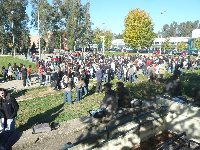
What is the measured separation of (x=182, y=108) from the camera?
1022 centimetres

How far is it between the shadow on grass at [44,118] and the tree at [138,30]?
5371 cm

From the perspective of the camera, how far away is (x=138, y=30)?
6831 centimetres

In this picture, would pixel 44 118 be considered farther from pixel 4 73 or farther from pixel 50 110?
pixel 4 73

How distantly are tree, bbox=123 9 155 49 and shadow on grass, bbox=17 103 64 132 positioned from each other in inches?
2115

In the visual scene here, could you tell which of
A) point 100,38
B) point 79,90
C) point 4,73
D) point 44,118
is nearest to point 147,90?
point 79,90

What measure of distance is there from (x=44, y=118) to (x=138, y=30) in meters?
56.7

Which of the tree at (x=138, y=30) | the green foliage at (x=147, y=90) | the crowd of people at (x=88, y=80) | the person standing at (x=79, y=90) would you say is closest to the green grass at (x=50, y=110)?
the person standing at (x=79, y=90)

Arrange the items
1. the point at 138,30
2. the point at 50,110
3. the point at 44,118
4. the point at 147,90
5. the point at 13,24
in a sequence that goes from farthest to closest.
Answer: the point at 138,30
the point at 13,24
the point at 147,90
the point at 50,110
the point at 44,118

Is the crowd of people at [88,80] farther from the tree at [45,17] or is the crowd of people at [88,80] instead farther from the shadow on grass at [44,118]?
the tree at [45,17]

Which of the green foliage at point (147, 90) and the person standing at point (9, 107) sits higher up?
the person standing at point (9, 107)

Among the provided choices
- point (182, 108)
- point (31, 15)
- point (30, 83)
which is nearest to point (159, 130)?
point (182, 108)

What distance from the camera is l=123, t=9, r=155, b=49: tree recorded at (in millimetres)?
67812

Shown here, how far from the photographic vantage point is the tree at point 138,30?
67812mm

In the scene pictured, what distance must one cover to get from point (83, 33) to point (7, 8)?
17.6m
